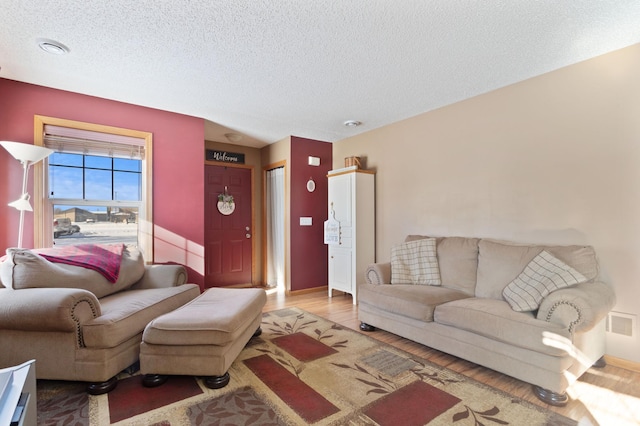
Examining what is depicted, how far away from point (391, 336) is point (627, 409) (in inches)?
65.4

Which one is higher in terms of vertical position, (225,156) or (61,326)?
(225,156)

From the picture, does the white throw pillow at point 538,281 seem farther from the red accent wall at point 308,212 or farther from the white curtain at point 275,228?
the white curtain at point 275,228

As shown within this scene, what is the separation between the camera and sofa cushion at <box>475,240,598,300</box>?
7.94ft

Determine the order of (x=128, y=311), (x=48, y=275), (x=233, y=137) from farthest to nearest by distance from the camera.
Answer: (x=233, y=137), (x=48, y=275), (x=128, y=311)

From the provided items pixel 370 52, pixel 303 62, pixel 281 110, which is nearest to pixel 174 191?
pixel 281 110

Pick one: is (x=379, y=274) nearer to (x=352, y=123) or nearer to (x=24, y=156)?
(x=352, y=123)

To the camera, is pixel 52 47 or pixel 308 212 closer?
pixel 52 47

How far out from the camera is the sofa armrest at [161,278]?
3.10 meters

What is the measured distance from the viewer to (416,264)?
11.1 ft

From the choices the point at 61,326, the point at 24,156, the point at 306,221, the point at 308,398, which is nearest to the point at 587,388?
the point at 308,398

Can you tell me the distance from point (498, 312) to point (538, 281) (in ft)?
1.34

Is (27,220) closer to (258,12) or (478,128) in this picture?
(258,12)

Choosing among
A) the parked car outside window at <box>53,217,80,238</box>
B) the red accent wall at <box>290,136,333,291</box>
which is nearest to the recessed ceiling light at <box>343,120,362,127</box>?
the red accent wall at <box>290,136,333,291</box>

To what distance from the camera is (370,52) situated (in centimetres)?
251
